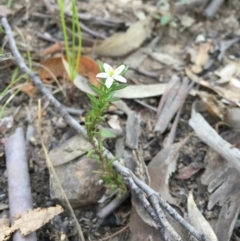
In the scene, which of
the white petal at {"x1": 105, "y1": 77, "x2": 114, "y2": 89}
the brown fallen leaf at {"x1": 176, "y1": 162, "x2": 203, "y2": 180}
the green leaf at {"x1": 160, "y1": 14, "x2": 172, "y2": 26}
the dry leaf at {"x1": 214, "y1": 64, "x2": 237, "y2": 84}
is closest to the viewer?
the white petal at {"x1": 105, "y1": 77, "x2": 114, "y2": 89}

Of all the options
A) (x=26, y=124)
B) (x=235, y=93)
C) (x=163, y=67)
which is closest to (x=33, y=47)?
(x=26, y=124)

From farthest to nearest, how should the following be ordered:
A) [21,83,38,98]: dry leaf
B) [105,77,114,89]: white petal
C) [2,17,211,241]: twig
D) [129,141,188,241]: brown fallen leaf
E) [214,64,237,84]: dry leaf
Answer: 1. [214,64,237,84]: dry leaf
2. [21,83,38,98]: dry leaf
3. [129,141,188,241]: brown fallen leaf
4. [2,17,211,241]: twig
5. [105,77,114,89]: white petal

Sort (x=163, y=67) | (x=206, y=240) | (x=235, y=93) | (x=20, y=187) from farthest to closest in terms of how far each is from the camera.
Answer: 1. (x=163, y=67)
2. (x=235, y=93)
3. (x=20, y=187)
4. (x=206, y=240)

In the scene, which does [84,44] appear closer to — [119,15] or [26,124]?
[119,15]

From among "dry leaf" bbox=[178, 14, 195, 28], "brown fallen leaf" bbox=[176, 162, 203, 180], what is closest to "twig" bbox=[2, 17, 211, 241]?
"brown fallen leaf" bbox=[176, 162, 203, 180]

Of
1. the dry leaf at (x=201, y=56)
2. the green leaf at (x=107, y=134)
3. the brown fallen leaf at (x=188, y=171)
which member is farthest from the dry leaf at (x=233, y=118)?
the green leaf at (x=107, y=134)

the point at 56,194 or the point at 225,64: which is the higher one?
the point at 225,64

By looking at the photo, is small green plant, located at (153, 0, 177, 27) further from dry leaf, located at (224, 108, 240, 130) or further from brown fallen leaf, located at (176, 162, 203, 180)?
brown fallen leaf, located at (176, 162, 203, 180)
